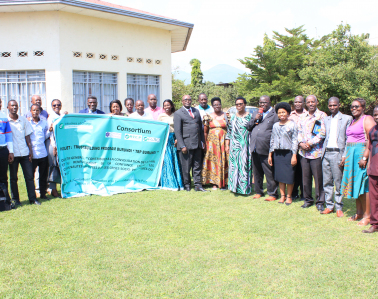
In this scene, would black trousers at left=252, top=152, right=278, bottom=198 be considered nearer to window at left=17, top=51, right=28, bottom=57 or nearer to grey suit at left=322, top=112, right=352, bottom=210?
grey suit at left=322, top=112, right=352, bottom=210

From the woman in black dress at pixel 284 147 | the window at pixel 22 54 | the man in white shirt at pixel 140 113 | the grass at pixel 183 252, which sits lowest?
the grass at pixel 183 252

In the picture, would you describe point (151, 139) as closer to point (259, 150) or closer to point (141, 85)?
point (259, 150)

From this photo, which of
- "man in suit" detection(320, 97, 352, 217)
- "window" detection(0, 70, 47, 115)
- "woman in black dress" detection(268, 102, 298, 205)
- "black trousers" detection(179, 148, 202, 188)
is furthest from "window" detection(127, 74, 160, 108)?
"man in suit" detection(320, 97, 352, 217)

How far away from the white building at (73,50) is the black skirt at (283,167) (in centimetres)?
742

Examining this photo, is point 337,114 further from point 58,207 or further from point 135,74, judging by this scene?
point 135,74

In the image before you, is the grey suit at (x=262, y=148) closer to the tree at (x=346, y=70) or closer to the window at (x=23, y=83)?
the window at (x=23, y=83)

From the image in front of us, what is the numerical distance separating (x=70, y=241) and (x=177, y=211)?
1.87 meters

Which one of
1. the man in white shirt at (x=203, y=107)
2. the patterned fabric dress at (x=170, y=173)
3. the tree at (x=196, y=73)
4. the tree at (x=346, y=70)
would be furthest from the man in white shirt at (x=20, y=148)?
the tree at (x=196, y=73)

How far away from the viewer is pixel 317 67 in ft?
91.7

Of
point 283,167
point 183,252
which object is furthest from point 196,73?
point 183,252

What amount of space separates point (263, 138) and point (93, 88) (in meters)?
7.31

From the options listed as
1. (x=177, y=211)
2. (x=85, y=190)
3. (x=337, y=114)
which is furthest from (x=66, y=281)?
(x=337, y=114)

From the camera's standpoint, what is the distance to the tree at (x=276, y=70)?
3288 cm

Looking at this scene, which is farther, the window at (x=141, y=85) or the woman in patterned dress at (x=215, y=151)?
the window at (x=141, y=85)
